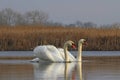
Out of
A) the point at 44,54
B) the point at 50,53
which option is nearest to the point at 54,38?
the point at 50,53

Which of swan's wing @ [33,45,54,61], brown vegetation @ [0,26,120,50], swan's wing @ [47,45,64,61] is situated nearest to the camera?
swan's wing @ [33,45,54,61]

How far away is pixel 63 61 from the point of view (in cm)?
2552

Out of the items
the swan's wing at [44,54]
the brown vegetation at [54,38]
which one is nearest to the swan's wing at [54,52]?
the swan's wing at [44,54]

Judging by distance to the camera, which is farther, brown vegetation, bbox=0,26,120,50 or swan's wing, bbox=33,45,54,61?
brown vegetation, bbox=0,26,120,50

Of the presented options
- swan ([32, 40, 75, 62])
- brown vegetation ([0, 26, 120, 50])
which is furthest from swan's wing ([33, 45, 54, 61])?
brown vegetation ([0, 26, 120, 50])

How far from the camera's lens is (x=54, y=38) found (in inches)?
1517

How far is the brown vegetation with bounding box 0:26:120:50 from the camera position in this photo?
123 feet

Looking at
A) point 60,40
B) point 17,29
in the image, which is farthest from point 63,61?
point 17,29

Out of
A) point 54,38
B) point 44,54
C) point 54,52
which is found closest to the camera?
point 44,54

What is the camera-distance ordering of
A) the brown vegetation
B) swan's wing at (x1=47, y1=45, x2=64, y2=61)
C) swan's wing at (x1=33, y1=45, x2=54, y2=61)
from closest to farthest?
swan's wing at (x1=33, y1=45, x2=54, y2=61), swan's wing at (x1=47, y1=45, x2=64, y2=61), the brown vegetation

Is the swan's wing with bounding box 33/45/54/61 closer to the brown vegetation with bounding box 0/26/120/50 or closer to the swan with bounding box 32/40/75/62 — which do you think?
the swan with bounding box 32/40/75/62

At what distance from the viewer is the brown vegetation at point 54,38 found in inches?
1473

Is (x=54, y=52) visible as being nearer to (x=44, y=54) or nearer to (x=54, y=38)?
(x=44, y=54)

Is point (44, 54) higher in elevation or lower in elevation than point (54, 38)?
lower
